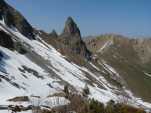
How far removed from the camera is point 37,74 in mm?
99312

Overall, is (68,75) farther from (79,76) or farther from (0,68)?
(0,68)

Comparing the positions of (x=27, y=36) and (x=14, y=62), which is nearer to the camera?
(x=14, y=62)

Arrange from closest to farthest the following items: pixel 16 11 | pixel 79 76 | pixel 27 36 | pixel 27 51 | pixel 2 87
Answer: pixel 2 87 → pixel 27 51 → pixel 79 76 → pixel 27 36 → pixel 16 11

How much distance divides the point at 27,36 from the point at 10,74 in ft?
200

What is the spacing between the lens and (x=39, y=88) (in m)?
86.2

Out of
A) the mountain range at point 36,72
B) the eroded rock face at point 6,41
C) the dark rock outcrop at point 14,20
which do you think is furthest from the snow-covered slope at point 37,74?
the dark rock outcrop at point 14,20

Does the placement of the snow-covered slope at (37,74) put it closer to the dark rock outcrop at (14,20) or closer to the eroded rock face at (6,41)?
the eroded rock face at (6,41)

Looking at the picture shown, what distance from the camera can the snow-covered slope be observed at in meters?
78.8

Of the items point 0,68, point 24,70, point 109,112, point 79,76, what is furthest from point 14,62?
point 109,112

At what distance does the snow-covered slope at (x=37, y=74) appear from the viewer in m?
78.8

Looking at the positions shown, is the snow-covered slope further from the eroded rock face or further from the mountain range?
the eroded rock face

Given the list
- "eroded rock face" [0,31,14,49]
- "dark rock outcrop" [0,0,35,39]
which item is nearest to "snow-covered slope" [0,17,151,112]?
"eroded rock face" [0,31,14,49]

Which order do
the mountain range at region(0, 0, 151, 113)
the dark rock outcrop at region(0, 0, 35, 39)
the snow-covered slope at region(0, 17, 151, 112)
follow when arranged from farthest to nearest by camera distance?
the dark rock outcrop at region(0, 0, 35, 39), the snow-covered slope at region(0, 17, 151, 112), the mountain range at region(0, 0, 151, 113)

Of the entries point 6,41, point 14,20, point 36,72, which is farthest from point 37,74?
point 14,20
